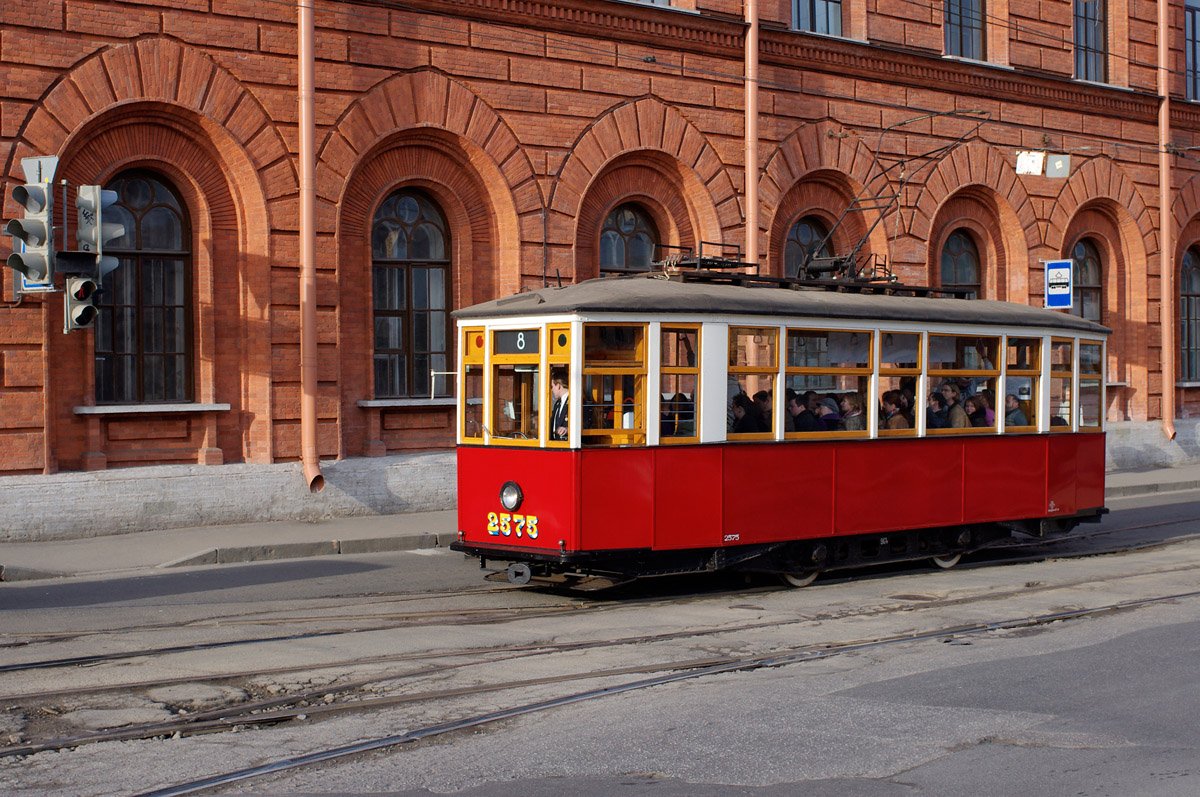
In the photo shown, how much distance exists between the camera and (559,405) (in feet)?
38.9

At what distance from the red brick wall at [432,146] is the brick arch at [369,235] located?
30 millimetres

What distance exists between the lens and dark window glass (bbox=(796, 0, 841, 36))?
23297 millimetres

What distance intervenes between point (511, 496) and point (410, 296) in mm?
7647

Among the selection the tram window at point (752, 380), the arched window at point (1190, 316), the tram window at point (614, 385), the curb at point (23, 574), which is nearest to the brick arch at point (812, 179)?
the arched window at point (1190, 316)

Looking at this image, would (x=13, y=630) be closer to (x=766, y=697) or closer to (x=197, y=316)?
(x=766, y=697)

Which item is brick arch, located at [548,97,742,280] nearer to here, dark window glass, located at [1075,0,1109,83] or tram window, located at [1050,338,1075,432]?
tram window, located at [1050,338,1075,432]

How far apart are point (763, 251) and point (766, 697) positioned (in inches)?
577

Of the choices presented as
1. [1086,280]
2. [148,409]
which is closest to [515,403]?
[148,409]

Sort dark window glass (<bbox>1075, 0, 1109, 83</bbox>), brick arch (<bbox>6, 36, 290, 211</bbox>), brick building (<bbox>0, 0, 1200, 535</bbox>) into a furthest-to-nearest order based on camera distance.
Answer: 1. dark window glass (<bbox>1075, 0, 1109, 83</bbox>)
2. brick building (<bbox>0, 0, 1200, 535</bbox>)
3. brick arch (<bbox>6, 36, 290, 211</bbox>)

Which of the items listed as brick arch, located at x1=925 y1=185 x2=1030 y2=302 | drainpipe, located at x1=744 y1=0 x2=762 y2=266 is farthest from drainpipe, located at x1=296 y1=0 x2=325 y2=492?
brick arch, located at x1=925 y1=185 x2=1030 y2=302

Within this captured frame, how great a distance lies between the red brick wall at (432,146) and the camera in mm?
16188

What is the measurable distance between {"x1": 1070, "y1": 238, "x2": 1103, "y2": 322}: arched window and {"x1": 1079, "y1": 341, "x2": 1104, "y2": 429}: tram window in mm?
12362

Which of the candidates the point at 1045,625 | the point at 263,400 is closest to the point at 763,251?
the point at 263,400

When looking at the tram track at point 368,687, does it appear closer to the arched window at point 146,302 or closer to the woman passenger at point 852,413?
the woman passenger at point 852,413
